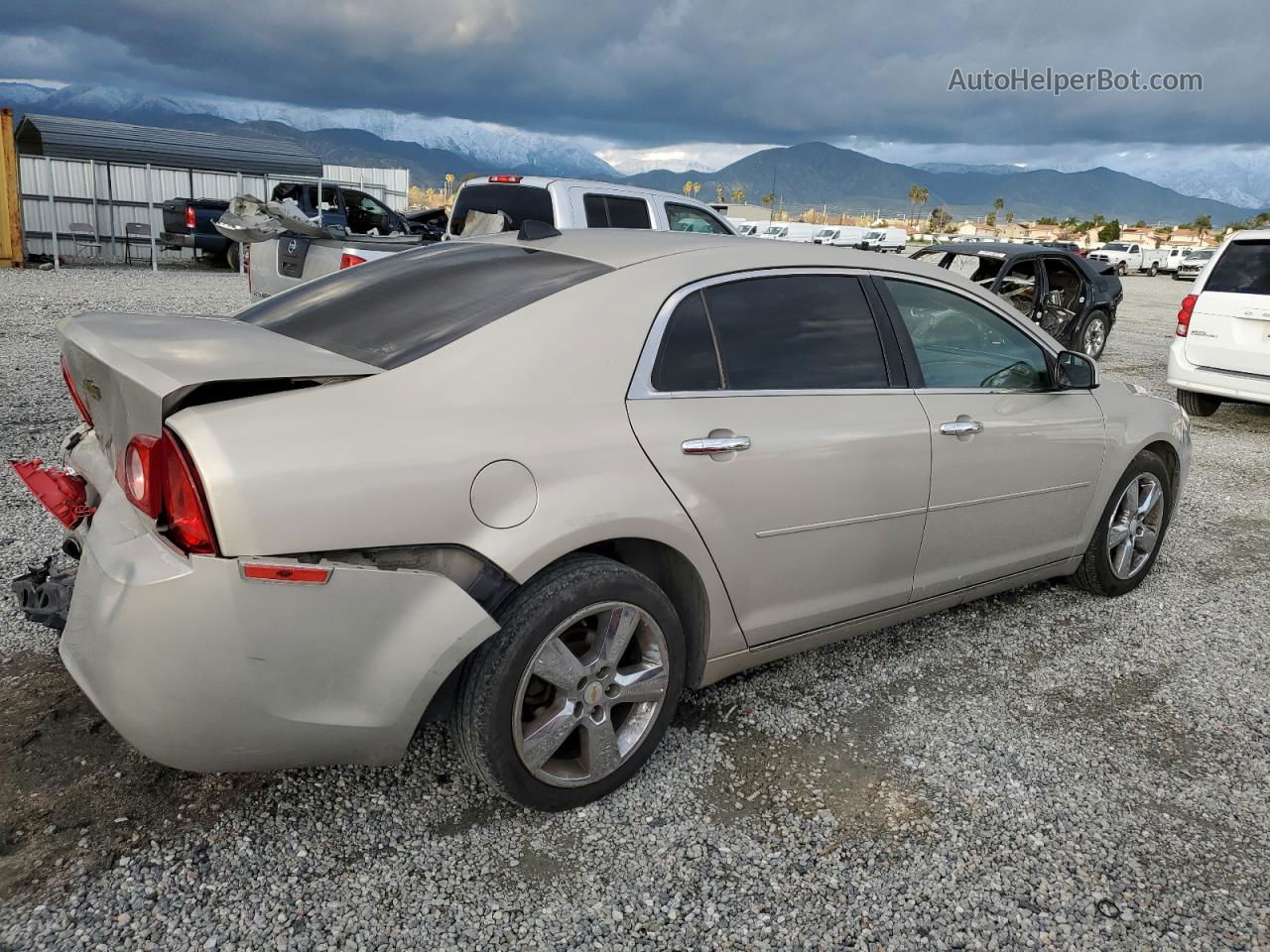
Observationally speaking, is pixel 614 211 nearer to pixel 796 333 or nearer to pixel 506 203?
pixel 506 203

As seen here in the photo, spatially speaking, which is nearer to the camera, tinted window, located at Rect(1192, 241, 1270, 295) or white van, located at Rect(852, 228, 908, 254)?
tinted window, located at Rect(1192, 241, 1270, 295)

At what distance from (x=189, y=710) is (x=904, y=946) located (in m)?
1.75

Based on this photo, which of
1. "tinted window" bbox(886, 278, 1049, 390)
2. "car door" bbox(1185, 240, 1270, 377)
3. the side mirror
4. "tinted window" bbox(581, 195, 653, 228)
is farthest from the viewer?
"tinted window" bbox(581, 195, 653, 228)

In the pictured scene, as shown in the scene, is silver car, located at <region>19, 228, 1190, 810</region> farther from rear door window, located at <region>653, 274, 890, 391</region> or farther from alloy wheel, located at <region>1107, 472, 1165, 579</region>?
alloy wheel, located at <region>1107, 472, 1165, 579</region>

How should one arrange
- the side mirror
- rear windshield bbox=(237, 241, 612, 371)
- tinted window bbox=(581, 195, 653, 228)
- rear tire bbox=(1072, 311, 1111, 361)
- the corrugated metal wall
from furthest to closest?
the corrugated metal wall, rear tire bbox=(1072, 311, 1111, 361), tinted window bbox=(581, 195, 653, 228), the side mirror, rear windshield bbox=(237, 241, 612, 371)

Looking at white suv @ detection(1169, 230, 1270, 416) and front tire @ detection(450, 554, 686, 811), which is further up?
white suv @ detection(1169, 230, 1270, 416)

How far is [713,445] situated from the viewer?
2648 mm

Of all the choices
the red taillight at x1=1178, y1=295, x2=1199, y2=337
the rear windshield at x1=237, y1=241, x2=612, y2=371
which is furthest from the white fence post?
the red taillight at x1=1178, y1=295, x2=1199, y2=337

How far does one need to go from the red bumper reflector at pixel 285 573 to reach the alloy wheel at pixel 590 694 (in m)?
0.59

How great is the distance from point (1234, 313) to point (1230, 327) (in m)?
0.12

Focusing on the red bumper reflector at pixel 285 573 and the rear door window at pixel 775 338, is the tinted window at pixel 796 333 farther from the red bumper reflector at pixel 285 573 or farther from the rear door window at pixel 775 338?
the red bumper reflector at pixel 285 573

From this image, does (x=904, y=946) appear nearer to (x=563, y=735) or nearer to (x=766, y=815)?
(x=766, y=815)

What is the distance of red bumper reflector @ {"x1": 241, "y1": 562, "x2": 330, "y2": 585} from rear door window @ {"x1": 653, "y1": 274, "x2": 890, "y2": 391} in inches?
42.3

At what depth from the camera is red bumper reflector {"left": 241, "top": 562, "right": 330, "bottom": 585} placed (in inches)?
77.8
